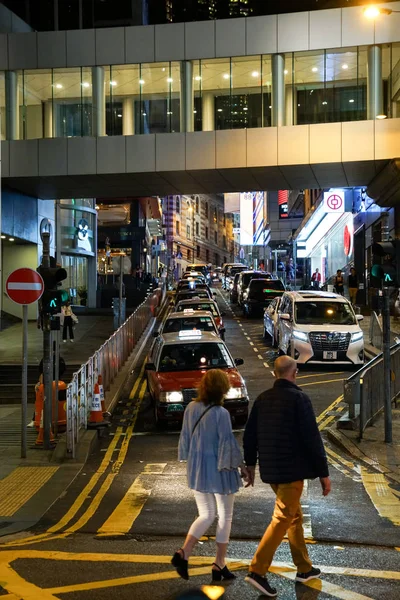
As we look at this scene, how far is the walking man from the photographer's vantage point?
5.57 metres

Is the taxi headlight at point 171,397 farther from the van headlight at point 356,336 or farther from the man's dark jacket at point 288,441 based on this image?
the van headlight at point 356,336

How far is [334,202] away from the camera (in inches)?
1673

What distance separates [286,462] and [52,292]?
25.1 ft

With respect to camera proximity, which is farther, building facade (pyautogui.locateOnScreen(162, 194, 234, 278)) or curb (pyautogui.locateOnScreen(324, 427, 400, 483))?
building facade (pyautogui.locateOnScreen(162, 194, 234, 278))

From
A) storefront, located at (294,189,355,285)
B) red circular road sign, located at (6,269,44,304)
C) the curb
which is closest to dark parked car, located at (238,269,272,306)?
storefront, located at (294,189,355,285)

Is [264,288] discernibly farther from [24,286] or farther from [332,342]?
[24,286]

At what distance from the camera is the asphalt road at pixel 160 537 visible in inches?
227

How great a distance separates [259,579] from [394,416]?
9.85 m

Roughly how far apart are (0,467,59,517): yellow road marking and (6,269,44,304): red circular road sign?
8.51ft

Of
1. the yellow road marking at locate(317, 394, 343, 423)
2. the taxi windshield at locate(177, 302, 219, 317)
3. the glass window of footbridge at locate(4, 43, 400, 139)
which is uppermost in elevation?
the glass window of footbridge at locate(4, 43, 400, 139)

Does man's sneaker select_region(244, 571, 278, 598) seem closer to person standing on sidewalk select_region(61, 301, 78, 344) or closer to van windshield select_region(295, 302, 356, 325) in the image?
van windshield select_region(295, 302, 356, 325)

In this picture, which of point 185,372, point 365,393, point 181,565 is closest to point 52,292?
point 185,372

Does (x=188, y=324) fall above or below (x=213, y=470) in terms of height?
above

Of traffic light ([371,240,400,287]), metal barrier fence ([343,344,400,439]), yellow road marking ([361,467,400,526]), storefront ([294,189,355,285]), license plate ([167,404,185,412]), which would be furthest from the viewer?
storefront ([294,189,355,285])
